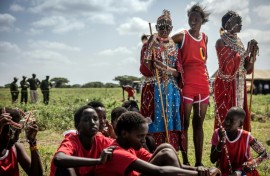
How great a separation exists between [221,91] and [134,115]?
268 cm

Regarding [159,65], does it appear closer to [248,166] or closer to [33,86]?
[248,166]

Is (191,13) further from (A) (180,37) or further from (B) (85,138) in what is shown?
(B) (85,138)

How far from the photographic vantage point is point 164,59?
5242 millimetres

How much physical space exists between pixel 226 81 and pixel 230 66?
25 centimetres

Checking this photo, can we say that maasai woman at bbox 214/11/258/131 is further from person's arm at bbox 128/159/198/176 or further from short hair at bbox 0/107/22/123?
short hair at bbox 0/107/22/123

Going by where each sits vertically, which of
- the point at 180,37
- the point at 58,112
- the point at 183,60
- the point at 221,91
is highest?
the point at 180,37

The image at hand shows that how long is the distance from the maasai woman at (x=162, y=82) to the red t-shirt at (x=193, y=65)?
0.44ft

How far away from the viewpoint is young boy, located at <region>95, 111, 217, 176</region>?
121 inches

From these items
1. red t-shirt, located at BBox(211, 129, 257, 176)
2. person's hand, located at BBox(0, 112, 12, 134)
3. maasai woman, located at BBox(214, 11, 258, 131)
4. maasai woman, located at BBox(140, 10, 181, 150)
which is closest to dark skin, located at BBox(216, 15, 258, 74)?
maasai woman, located at BBox(214, 11, 258, 131)

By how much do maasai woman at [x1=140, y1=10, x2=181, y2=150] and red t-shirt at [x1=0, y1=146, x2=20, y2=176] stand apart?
6.86ft

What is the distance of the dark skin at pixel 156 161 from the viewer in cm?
305

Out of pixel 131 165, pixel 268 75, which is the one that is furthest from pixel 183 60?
pixel 268 75

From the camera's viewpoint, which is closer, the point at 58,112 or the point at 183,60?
the point at 183,60

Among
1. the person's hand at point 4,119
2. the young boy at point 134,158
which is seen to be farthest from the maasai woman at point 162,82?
the person's hand at point 4,119
